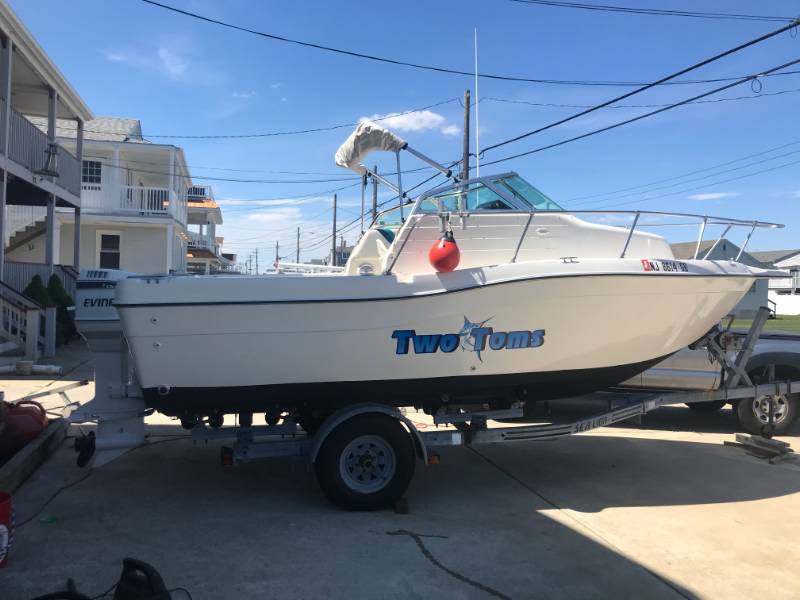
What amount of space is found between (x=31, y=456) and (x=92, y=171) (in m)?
19.3

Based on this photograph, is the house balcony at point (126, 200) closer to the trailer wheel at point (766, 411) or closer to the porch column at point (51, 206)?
the porch column at point (51, 206)

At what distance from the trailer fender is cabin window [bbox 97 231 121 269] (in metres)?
20.1

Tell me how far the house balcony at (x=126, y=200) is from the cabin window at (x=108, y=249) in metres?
1.46

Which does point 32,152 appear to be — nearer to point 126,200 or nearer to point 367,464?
point 126,200

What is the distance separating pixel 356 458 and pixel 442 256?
166cm

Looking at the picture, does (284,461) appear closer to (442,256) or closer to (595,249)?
(442,256)

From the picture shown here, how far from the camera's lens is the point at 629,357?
5102 mm

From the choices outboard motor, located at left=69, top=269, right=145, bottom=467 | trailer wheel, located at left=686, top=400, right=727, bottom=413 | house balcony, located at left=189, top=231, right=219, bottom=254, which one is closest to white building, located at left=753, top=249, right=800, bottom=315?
trailer wheel, located at left=686, top=400, right=727, bottom=413

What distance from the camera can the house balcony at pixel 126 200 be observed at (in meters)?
20.4

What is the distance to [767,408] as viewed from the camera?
689 centimetres

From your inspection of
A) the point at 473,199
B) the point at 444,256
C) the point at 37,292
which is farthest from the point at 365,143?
the point at 37,292

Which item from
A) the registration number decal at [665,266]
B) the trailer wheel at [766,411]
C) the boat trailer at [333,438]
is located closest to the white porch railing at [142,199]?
the boat trailer at [333,438]

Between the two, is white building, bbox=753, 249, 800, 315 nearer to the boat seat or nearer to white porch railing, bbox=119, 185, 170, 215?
white porch railing, bbox=119, 185, 170, 215

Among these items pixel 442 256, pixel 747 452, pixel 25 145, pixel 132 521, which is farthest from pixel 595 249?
pixel 25 145
